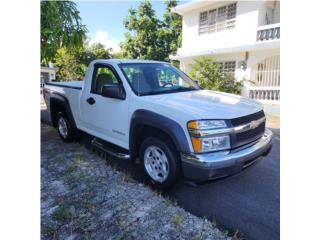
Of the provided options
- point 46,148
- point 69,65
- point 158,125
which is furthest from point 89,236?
point 69,65

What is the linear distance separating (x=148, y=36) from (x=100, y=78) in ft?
60.1

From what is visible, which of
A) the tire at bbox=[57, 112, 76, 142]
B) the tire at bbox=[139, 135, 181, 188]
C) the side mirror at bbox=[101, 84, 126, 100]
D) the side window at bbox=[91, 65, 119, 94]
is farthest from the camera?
the tire at bbox=[57, 112, 76, 142]

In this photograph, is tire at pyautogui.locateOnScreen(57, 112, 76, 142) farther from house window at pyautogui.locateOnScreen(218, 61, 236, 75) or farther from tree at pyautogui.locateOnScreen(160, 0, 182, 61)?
tree at pyautogui.locateOnScreen(160, 0, 182, 61)

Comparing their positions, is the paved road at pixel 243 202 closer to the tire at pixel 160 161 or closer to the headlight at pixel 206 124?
the tire at pixel 160 161

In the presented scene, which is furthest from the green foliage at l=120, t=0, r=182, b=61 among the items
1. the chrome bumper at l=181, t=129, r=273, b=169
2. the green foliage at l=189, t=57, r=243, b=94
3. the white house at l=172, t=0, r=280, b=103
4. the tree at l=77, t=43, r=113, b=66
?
the chrome bumper at l=181, t=129, r=273, b=169

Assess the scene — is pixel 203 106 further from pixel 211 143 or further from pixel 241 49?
pixel 241 49

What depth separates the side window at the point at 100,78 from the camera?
14.5 feet

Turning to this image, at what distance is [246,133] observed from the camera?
3205 mm

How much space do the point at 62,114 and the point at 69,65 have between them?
39.9ft

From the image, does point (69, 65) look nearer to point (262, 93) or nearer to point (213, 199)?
point (262, 93)

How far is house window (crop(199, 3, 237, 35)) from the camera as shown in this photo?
507 inches

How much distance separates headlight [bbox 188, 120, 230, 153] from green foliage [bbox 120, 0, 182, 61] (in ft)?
63.0
